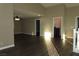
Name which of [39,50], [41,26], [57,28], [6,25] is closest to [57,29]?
[57,28]

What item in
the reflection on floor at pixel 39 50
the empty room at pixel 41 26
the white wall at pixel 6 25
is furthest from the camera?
the empty room at pixel 41 26

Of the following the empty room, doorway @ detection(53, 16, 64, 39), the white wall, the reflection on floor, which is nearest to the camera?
the reflection on floor

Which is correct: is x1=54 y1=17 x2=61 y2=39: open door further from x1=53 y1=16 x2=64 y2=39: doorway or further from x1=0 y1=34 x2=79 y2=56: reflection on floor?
x1=0 y1=34 x2=79 y2=56: reflection on floor

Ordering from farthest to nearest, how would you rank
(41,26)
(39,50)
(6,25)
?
1. (41,26)
2. (6,25)
3. (39,50)

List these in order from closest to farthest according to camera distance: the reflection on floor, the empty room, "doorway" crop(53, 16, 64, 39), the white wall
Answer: the reflection on floor < the white wall < the empty room < "doorway" crop(53, 16, 64, 39)

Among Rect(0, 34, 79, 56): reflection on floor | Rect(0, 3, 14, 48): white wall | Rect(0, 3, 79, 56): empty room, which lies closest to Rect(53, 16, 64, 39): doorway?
Rect(0, 3, 79, 56): empty room

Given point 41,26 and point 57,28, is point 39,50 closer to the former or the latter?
point 57,28

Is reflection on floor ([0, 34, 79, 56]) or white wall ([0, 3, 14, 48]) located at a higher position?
white wall ([0, 3, 14, 48])

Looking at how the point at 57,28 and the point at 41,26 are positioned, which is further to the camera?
the point at 41,26

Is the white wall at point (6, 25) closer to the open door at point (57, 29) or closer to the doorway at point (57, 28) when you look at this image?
the doorway at point (57, 28)

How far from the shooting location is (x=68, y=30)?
34.7 feet

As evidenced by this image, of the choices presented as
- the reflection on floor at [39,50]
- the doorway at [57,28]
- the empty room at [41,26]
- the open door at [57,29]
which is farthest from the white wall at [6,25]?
the open door at [57,29]

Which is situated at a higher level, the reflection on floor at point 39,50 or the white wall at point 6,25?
the white wall at point 6,25

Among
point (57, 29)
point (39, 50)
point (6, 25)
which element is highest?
Answer: point (6, 25)
